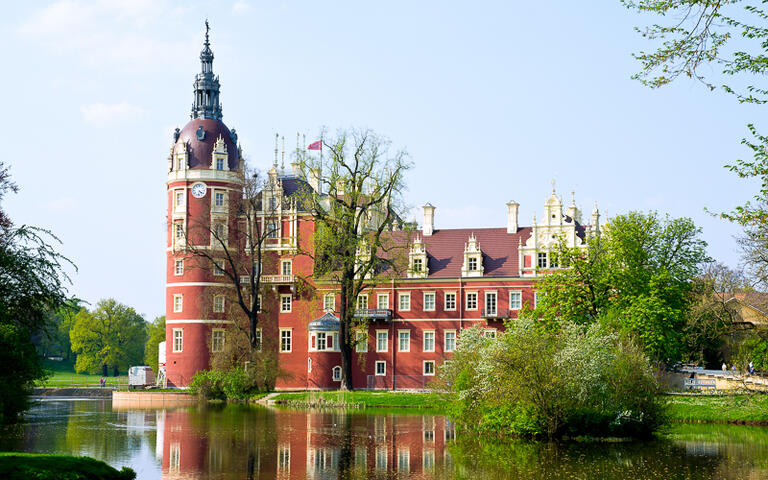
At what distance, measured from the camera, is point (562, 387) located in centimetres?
2809

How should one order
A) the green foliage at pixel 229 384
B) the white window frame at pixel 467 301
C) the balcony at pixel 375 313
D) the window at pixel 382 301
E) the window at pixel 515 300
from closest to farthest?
the green foliage at pixel 229 384 < the window at pixel 515 300 < the white window frame at pixel 467 301 < the balcony at pixel 375 313 < the window at pixel 382 301

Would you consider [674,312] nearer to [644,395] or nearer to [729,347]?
[729,347]

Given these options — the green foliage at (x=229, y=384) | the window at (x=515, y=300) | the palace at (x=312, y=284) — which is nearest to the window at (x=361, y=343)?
the palace at (x=312, y=284)

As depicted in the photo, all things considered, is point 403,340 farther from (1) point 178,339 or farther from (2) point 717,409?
(2) point 717,409

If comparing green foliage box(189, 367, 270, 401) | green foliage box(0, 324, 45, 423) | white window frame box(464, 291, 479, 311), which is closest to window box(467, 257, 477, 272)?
white window frame box(464, 291, 479, 311)

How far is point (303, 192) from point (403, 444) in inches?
1258

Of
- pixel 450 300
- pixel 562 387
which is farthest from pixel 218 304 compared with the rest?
pixel 562 387

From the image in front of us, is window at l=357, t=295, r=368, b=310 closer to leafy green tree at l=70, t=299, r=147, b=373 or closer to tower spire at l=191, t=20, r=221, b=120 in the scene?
tower spire at l=191, t=20, r=221, b=120

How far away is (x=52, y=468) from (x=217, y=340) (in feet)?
146

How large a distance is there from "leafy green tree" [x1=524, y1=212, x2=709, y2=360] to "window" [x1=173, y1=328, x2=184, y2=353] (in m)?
24.8

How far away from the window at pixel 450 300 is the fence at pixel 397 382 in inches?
181

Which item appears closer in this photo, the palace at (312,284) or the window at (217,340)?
the palace at (312,284)

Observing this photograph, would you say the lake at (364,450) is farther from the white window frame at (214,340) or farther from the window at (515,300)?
the white window frame at (214,340)

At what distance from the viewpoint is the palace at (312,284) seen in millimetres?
57031
